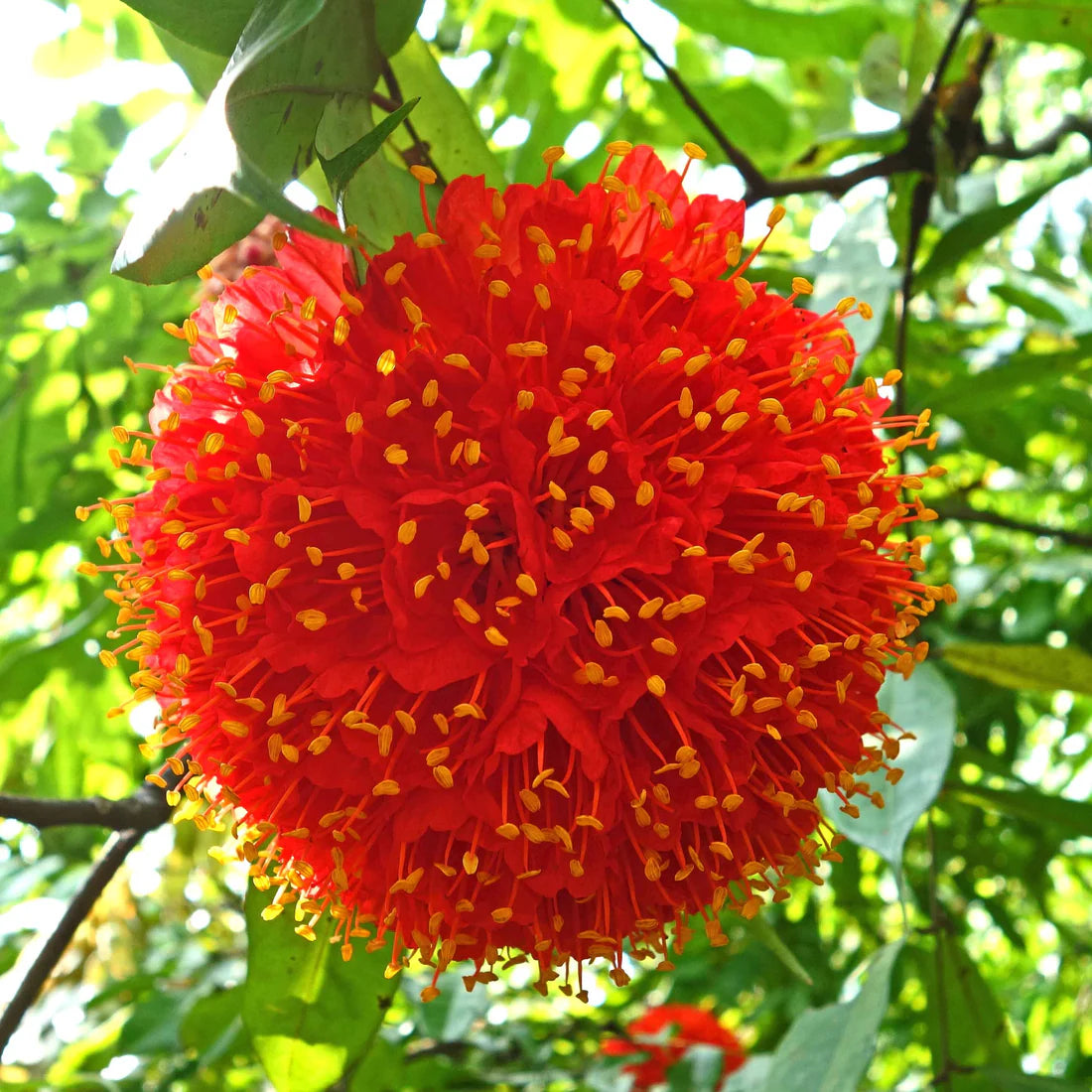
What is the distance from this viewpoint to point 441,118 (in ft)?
2.97

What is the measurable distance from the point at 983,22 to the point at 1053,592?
0.88 metres

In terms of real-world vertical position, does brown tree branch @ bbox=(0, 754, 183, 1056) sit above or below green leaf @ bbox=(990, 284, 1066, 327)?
below

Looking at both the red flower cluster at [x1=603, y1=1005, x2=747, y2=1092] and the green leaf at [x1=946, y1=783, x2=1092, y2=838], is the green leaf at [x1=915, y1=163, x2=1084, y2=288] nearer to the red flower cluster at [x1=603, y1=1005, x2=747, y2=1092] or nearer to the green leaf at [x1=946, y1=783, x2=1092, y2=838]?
the green leaf at [x1=946, y1=783, x2=1092, y2=838]

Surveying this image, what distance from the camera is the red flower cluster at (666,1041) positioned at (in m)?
1.54

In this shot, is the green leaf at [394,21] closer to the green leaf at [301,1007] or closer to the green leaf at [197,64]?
the green leaf at [197,64]

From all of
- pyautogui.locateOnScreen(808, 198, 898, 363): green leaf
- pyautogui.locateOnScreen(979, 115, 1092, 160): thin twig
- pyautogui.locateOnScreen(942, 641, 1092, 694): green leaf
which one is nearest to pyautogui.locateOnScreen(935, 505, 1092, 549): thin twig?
pyautogui.locateOnScreen(942, 641, 1092, 694): green leaf

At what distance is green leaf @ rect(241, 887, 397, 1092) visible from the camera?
0.94 meters

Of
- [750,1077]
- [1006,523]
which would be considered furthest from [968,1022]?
[1006,523]

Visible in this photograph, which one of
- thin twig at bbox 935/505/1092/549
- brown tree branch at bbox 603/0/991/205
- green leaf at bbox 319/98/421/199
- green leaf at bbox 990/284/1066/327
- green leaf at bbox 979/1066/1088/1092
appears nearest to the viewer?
green leaf at bbox 319/98/421/199

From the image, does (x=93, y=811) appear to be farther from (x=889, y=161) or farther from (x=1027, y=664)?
(x=889, y=161)

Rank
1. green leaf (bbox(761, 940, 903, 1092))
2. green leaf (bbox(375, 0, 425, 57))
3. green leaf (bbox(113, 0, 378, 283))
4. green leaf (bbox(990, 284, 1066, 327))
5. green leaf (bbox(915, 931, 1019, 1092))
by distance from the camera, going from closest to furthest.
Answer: green leaf (bbox(113, 0, 378, 283))
green leaf (bbox(375, 0, 425, 57))
green leaf (bbox(761, 940, 903, 1092))
green leaf (bbox(915, 931, 1019, 1092))
green leaf (bbox(990, 284, 1066, 327))

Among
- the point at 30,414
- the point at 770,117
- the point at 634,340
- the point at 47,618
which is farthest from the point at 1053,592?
the point at 47,618

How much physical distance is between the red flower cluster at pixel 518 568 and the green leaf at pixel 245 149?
3.5 inches

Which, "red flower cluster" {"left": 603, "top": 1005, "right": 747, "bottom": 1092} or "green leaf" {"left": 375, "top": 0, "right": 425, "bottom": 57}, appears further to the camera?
"red flower cluster" {"left": 603, "top": 1005, "right": 747, "bottom": 1092}
